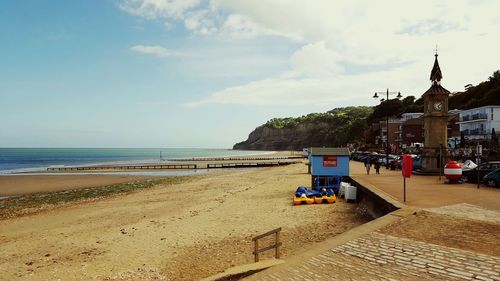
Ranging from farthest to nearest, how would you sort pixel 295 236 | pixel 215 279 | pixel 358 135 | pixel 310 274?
pixel 358 135 → pixel 295 236 → pixel 215 279 → pixel 310 274

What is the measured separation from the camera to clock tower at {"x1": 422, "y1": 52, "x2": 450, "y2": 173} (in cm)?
2633

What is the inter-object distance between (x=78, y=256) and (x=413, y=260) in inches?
439

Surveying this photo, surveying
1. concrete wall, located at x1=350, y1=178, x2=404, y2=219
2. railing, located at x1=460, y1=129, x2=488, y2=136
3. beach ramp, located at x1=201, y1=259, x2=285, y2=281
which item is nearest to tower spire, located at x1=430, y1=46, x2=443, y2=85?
concrete wall, located at x1=350, y1=178, x2=404, y2=219

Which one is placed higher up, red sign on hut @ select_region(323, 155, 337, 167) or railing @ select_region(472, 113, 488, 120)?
railing @ select_region(472, 113, 488, 120)

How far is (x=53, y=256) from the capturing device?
1305 centimetres

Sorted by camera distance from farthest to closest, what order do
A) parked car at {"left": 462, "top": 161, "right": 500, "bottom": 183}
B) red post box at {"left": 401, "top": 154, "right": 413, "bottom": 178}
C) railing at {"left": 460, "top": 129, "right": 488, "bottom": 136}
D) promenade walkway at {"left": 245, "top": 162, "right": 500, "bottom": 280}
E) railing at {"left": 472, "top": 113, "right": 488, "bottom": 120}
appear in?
1. railing at {"left": 460, "top": 129, "right": 488, "bottom": 136}
2. railing at {"left": 472, "top": 113, "right": 488, "bottom": 120}
3. parked car at {"left": 462, "top": 161, "right": 500, "bottom": 183}
4. red post box at {"left": 401, "top": 154, "right": 413, "bottom": 178}
5. promenade walkway at {"left": 245, "top": 162, "right": 500, "bottom": 280}

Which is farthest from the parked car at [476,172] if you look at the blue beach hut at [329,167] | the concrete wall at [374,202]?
the blue beach hut at [329,167]

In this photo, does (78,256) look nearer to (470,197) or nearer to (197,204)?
(197,204)

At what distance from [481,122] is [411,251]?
6466 centimetres

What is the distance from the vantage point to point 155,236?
15.1 metres

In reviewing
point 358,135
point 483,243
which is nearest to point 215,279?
point 483,243

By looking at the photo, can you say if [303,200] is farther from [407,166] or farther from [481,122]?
[481,122]

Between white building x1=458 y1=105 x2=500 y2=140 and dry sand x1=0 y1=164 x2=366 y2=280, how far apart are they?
52.4 metres

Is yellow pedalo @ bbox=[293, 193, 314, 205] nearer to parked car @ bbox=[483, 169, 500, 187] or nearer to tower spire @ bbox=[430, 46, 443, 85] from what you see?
parked car @ bbox=[483, 169, 500, 187]
